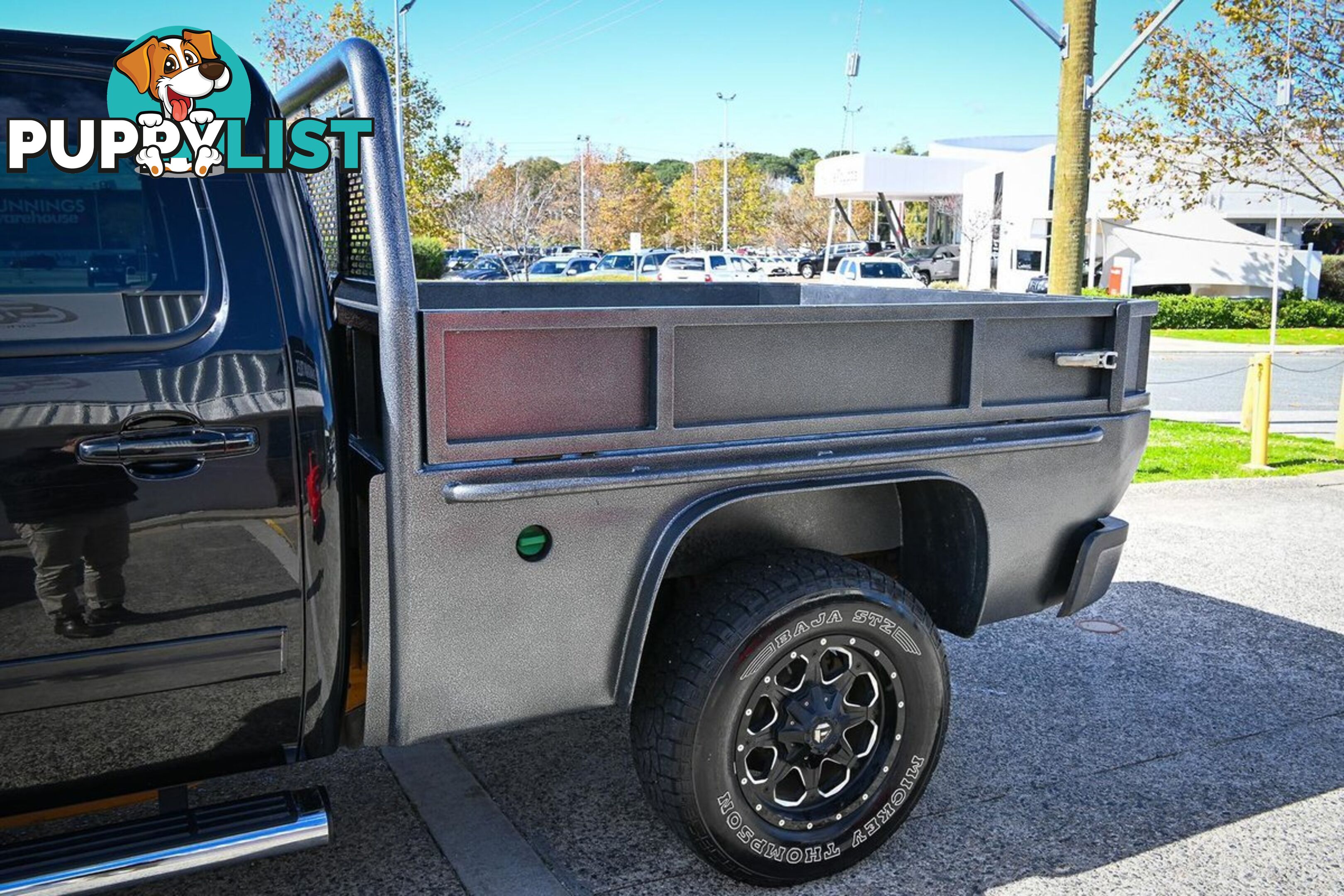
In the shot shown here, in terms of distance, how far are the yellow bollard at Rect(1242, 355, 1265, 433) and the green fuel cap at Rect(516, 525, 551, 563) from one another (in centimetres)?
826

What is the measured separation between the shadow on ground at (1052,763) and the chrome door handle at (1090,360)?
1.37 m

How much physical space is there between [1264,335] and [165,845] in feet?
97.4

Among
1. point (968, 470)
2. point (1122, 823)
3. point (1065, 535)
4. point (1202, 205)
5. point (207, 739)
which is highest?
point (1202, 205)

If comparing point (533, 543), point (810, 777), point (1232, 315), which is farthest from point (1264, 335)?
point (533, 543)

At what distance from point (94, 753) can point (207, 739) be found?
0.72 feet

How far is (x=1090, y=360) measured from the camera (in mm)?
3514

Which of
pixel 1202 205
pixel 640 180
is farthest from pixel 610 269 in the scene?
pixel 640 180

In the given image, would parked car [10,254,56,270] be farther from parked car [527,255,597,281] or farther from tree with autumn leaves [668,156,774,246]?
tree with autumn leaves [668,156,774,246]

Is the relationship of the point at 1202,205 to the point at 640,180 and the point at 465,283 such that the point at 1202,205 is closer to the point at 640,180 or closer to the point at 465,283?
the point at 465,283

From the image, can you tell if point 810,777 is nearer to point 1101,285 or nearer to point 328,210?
point 328,210

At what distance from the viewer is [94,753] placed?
240 cm

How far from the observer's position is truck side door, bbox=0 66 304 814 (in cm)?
225

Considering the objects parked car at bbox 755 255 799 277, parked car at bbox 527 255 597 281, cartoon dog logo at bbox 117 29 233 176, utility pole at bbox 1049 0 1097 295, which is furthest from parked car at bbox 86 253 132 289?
parked car at bbox 755 255 799 277

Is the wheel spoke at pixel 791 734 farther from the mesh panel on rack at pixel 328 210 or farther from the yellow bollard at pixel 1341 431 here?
the yellow bollard at pixel 1341 431
